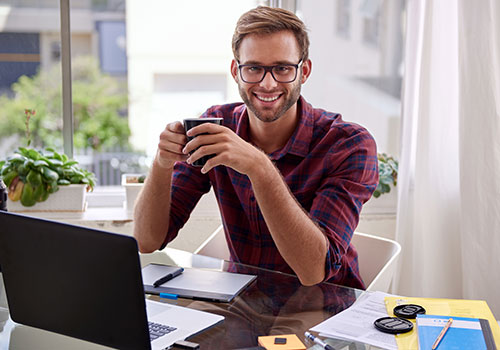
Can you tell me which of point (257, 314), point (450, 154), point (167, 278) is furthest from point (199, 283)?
point (450, 154)

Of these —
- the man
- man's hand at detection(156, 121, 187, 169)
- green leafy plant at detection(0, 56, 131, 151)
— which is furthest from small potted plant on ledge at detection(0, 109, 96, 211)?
man's hand at detection(156, 121, 187, 169)

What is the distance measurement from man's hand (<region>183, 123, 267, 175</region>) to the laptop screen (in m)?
0.43

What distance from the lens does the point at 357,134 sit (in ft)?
5.94

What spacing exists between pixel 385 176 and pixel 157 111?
1.08m

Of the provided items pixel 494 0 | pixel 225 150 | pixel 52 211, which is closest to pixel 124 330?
pixel 225 150

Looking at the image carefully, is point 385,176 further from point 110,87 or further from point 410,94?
point 110,87

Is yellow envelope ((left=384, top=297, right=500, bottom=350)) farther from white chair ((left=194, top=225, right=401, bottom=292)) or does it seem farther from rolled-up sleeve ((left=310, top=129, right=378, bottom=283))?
white chair ((left=194, top=225, right=401, bottom=292))

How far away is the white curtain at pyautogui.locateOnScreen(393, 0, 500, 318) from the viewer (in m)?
2.41

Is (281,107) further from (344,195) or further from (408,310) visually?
(408,310)

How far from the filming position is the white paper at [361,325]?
1.21 m

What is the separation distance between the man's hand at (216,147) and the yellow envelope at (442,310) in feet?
1.49

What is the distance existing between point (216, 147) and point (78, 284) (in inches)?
18.6

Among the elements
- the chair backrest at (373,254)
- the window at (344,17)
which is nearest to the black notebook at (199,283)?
the chair backrest at (373,254)

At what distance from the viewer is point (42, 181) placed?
2.65 metres
